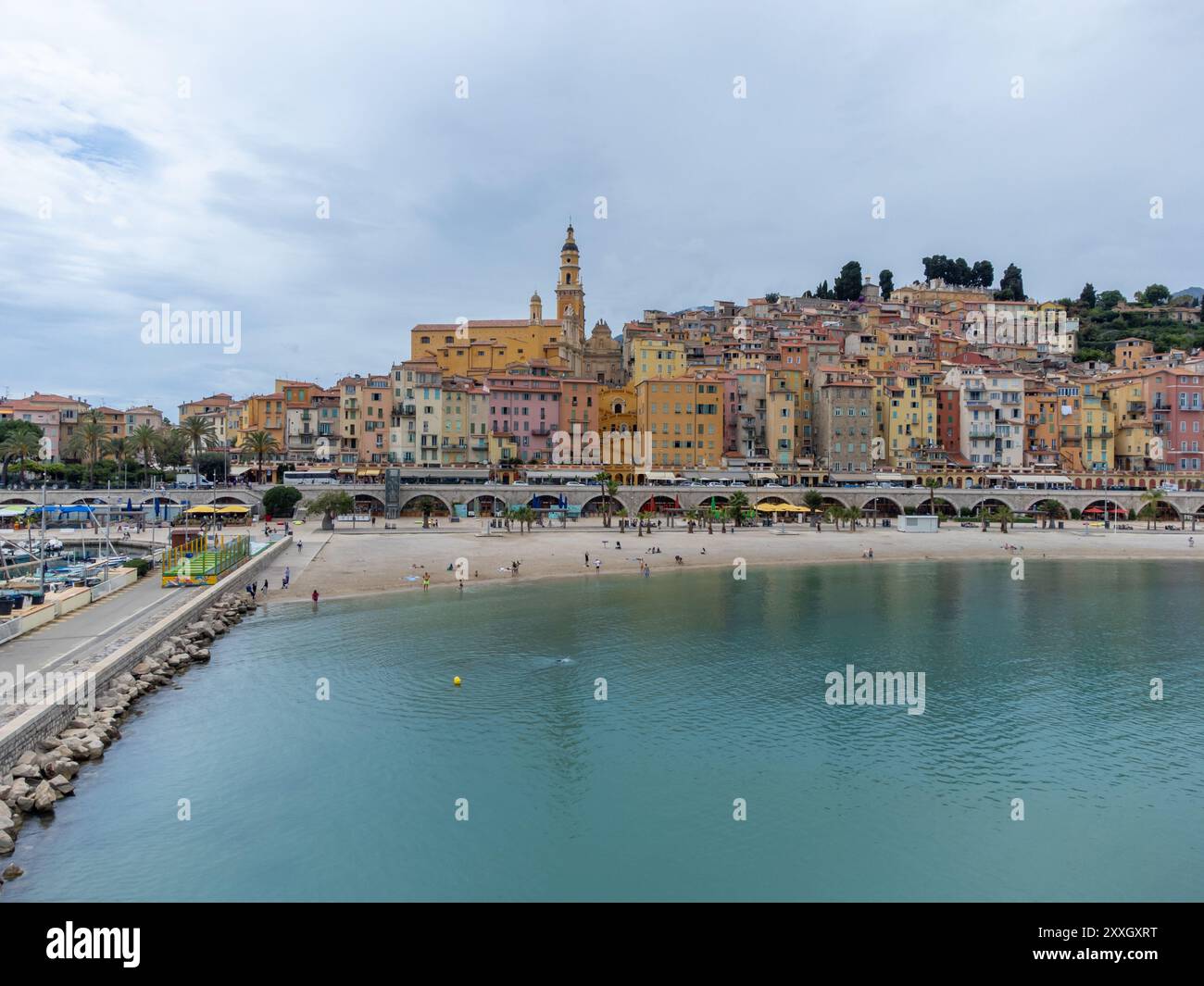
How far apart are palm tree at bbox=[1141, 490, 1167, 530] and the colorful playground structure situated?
96.0 m

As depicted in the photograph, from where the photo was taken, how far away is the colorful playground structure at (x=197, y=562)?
144 ft

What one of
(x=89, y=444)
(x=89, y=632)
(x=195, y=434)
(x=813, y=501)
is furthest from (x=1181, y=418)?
(x=89, y=444)

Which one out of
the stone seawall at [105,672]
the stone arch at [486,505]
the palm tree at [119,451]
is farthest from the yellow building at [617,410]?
the stone seawall at [105,672]

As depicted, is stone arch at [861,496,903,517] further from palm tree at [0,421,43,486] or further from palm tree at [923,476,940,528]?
palm tree at [0,421,43,486]

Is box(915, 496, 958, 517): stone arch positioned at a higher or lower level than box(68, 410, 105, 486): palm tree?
lower

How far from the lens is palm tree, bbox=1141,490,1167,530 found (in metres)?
93.8

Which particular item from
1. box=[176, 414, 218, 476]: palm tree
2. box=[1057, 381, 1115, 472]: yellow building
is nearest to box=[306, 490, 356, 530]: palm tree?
box=[176, 414, 218, 476]: palm tree

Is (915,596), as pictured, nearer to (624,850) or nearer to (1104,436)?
(624,850)

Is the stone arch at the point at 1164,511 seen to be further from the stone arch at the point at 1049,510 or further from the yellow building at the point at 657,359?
the yellow building at the point at 657,359

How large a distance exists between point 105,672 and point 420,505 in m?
63.4

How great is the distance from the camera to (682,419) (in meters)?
103

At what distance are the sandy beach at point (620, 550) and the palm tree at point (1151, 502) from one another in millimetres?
5538
